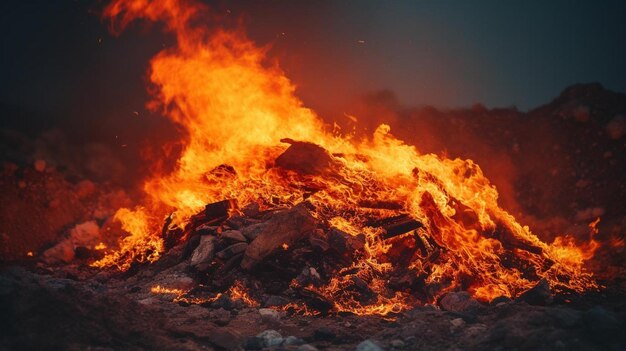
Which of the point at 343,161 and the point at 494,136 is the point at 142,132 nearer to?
the point at 343,161

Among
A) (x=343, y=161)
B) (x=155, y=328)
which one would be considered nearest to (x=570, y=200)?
(x=343, y=161)

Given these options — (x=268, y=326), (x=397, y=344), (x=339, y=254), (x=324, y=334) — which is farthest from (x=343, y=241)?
(x=397, y=344)

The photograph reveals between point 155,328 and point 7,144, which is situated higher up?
point 7,144

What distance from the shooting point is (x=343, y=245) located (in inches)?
333

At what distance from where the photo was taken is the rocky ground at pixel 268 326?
4.40 m

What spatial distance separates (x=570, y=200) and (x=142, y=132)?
1781 centimetres

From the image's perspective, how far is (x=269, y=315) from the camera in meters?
6.65

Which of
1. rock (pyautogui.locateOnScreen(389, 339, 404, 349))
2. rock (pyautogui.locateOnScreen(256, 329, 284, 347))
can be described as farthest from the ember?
rock (pyautogui.locateOnScreen(389, 339, 404, 349))

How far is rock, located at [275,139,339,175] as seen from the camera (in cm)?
1074

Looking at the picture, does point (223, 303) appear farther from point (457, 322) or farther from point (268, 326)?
point (457, 322)

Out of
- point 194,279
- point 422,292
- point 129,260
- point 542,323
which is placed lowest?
point 542,323

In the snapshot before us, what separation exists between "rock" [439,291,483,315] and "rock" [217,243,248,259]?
4.32 metres

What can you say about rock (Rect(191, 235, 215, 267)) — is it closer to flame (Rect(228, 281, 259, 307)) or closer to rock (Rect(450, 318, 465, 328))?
flame (Rect(228, 281, 259, 307))

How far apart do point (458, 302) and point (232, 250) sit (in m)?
4.81
